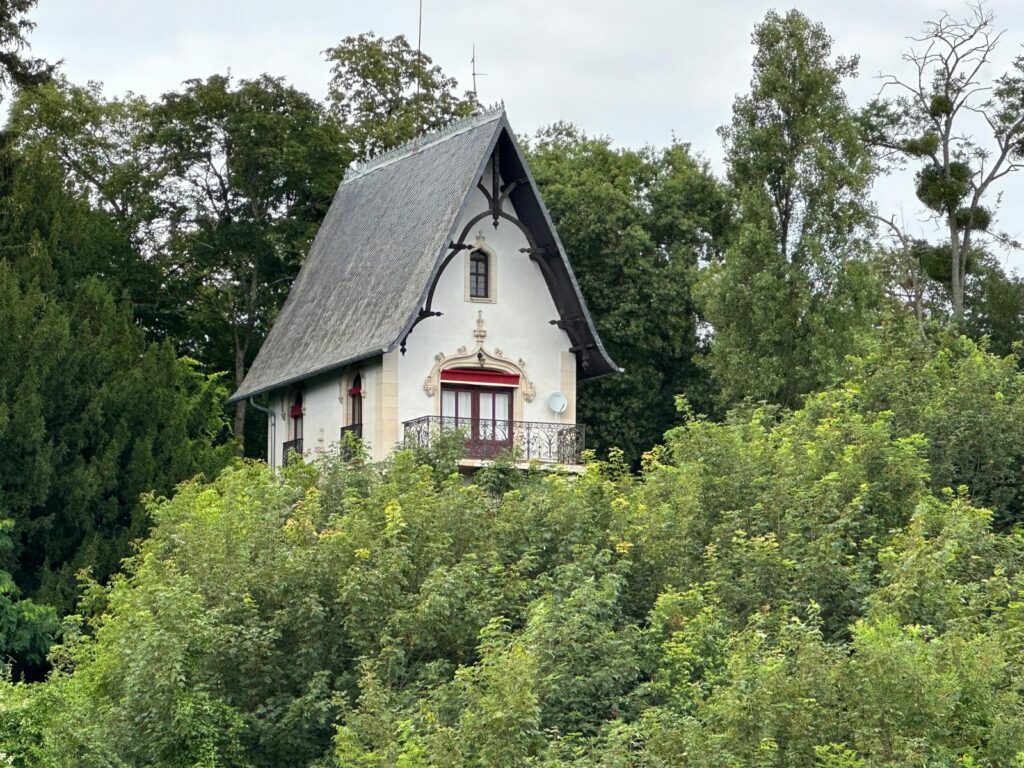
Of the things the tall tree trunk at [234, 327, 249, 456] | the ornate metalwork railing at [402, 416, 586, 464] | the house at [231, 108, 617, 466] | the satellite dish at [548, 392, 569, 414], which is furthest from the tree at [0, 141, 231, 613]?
the tall tree trunk at [234, 327, 249, 456]

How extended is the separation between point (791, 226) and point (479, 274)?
7820 millimetres

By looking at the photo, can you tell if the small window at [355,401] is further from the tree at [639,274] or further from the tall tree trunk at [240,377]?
the tall tree trunk at [240,377]

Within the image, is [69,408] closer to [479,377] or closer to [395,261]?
[395,261]

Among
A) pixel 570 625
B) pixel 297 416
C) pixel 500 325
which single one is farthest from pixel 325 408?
pixel 570 625

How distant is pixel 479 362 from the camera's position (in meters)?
43.0

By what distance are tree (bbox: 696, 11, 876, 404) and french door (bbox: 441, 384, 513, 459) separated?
5769 millimetres

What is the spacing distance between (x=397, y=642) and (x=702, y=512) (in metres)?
6.31

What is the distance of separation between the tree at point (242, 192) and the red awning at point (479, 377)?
46.2 ft

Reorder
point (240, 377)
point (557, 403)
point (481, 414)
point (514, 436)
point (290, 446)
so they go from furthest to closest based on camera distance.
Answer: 1. point (240, 377)
2. point (290, 446)
3. point (557, 403)
4. point (481, 414)
5. point (514, 436)

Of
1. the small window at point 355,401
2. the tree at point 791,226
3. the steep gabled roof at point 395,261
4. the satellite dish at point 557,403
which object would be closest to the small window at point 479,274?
the steep gabled roof at point 395,261

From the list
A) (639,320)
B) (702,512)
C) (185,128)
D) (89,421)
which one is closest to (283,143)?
(185,128)

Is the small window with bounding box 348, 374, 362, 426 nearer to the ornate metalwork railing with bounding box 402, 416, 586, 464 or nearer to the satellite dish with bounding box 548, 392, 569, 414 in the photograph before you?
the ornate metalwork railing with bounding box 402, 416, 586, 464

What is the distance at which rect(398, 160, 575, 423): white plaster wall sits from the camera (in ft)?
139

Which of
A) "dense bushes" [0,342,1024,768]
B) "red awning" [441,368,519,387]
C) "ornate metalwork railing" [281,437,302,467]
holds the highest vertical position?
"red awning" [441,368,519,387]
